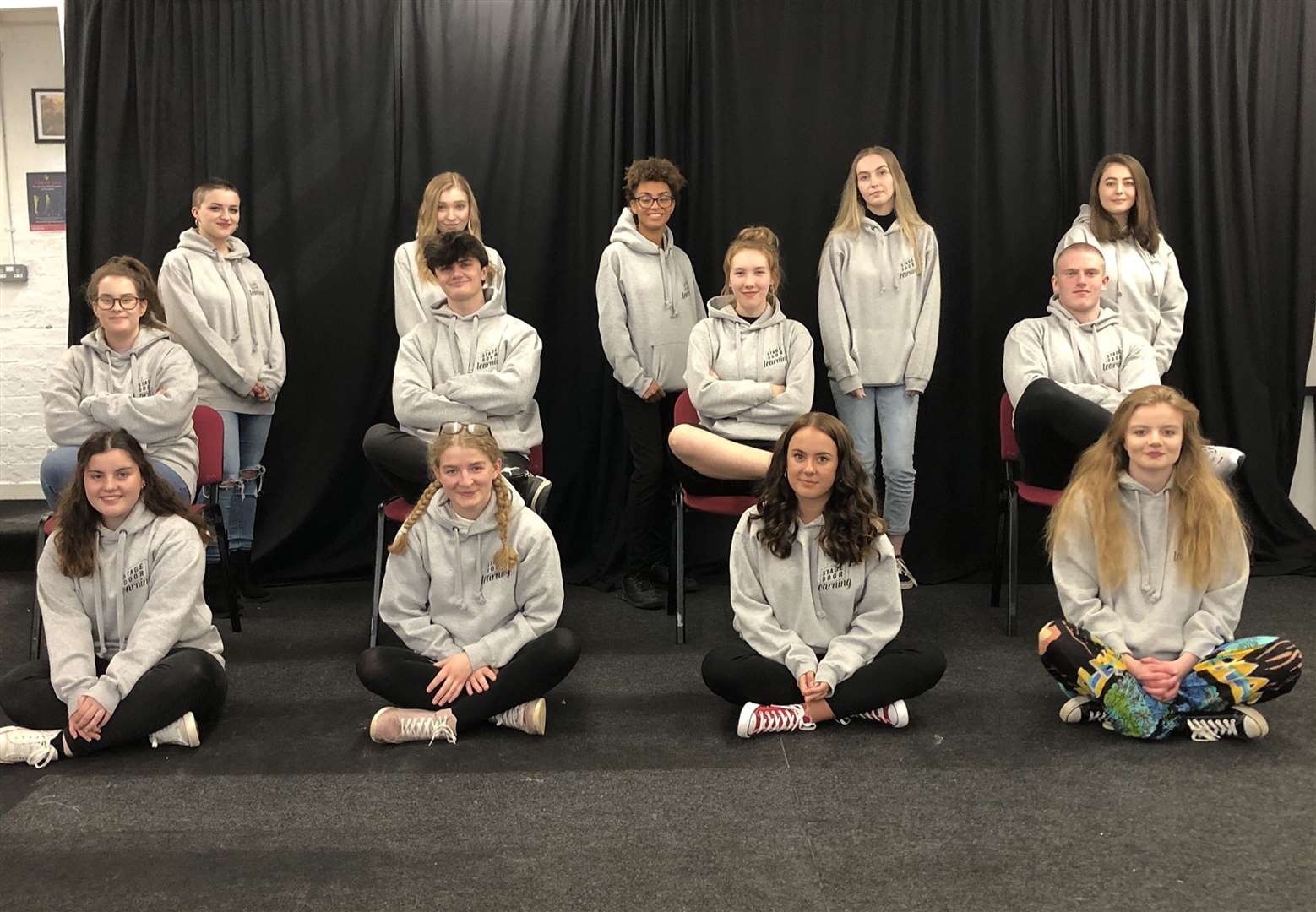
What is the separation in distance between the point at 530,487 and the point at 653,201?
1.13 metres

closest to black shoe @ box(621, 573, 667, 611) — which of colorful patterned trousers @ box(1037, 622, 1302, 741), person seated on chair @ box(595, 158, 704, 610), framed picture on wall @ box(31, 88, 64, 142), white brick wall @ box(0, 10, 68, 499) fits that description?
person seated on chair @ box(595, 158, 704, 610)

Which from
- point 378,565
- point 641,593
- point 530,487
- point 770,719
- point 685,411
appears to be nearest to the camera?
point 770,719

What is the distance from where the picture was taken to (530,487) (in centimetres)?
323

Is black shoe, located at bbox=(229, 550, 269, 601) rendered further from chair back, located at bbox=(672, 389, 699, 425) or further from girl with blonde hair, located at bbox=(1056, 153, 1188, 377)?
girl with blonde hair, located at bbox=(1056, 153, 1188, 377)

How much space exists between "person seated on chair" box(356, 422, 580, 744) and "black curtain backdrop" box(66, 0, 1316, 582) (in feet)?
4.72

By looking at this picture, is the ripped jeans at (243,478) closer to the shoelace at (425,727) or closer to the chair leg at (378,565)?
the chair leg at (378,565)

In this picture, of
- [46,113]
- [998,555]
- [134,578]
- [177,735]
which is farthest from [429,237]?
[46,113]

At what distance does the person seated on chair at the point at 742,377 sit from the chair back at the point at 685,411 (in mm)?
44

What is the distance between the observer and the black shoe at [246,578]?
396 cm

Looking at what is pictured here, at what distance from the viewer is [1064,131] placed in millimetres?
4180

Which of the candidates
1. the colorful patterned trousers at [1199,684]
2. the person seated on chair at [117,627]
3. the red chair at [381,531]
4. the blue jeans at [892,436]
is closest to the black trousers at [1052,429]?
the blue jeans at [892,436]

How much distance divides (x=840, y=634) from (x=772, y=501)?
36 cm

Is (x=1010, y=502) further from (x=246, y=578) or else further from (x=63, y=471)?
(x=63, y=471)

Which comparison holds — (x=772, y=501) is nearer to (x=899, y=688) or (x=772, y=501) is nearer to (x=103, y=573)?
(x=899, y=688)
